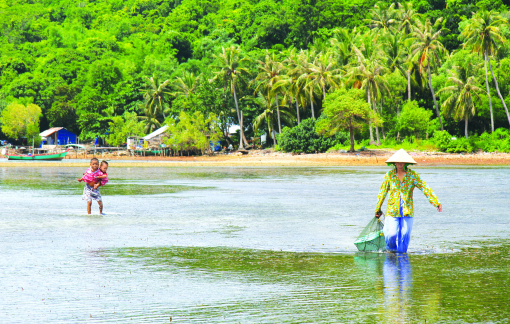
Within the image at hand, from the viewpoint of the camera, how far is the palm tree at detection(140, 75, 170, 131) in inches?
3064

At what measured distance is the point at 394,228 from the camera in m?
9.05

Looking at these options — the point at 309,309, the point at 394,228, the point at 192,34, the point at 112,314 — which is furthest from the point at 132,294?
the point at 192,34

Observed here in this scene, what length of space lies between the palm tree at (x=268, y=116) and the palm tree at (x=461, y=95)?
755 inches

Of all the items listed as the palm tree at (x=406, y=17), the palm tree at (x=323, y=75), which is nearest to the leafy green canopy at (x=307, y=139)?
the palm tree at (x=323, y=75)

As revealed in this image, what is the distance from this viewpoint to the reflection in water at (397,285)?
6.03 metres

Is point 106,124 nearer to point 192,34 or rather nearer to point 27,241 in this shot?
point 192,34

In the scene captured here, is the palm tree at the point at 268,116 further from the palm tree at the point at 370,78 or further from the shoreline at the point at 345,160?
the palm tree at the point at 370,78

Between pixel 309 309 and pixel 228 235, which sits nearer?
pixel 309 309

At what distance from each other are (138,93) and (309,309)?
78.9m

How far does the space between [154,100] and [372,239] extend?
235 feet

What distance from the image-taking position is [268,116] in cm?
6694

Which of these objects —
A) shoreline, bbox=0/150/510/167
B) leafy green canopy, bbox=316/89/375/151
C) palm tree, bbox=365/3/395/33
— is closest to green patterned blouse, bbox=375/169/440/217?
shoreline, bbox=0/150/510/167

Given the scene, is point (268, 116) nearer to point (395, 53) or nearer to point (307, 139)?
point (307, 139)

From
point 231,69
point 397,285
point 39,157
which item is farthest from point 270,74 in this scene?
point 397,285
